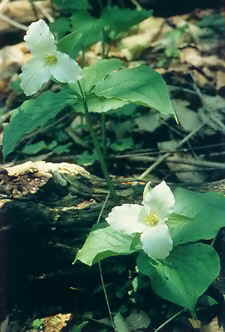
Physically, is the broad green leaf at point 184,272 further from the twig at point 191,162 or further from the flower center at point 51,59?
the twig at point 191,162

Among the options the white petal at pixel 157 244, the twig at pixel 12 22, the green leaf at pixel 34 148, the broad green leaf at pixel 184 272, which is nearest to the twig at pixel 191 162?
the green leaf at pixel 34 148

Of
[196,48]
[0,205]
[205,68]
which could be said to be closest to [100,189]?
[0,205]

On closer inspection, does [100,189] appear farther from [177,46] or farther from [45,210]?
[177,46]

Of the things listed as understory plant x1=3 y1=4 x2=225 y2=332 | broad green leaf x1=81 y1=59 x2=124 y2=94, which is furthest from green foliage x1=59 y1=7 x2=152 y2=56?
understory plant x1=3 y1=4 x2=225 y2=332

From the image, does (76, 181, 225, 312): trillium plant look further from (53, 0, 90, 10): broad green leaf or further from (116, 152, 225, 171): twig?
(53, 0, 90, 10): broad green leaf

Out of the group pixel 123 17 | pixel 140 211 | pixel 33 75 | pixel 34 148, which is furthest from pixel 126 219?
pixel 123 17
